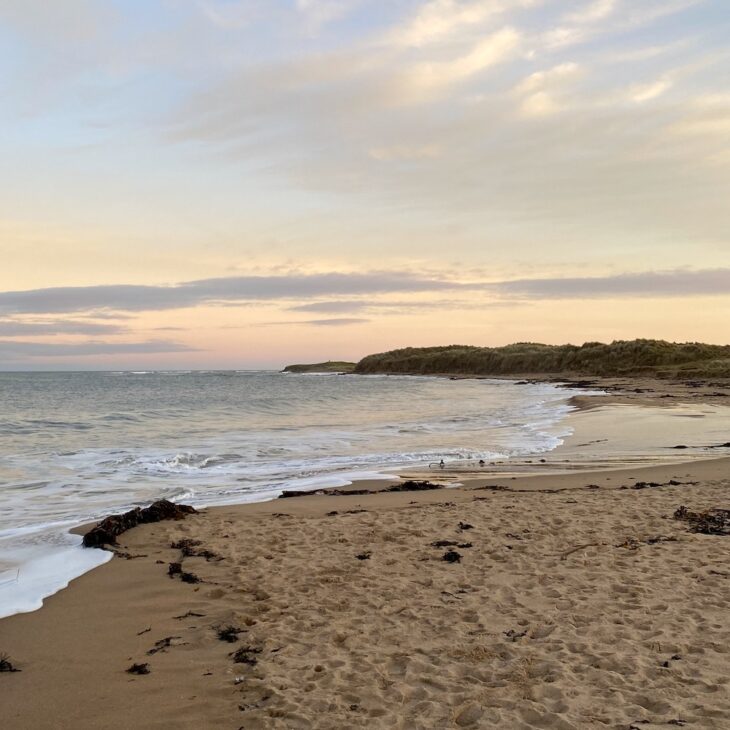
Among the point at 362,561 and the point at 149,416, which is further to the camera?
the point at 149,416

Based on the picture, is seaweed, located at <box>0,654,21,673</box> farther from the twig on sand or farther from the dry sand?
the twig on sand

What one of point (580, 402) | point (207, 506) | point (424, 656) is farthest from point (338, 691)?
point (580, 402)

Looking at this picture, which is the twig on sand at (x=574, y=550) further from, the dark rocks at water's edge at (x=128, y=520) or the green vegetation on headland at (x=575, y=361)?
the green vegetation on headland at (x=575, y=361)

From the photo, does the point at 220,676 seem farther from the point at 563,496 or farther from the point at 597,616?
the point at 563,496

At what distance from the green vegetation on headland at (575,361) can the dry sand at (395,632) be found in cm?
5243

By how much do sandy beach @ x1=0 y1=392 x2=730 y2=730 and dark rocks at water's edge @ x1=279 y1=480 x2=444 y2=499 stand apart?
7.52ft

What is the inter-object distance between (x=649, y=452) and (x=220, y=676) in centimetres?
1272

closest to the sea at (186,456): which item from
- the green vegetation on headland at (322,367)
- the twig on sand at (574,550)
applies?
the twig on sand at (574,550)

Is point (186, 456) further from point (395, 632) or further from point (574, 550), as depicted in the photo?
point (395, 632)

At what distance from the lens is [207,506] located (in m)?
9.84

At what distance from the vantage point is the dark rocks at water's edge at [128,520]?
7434 mm

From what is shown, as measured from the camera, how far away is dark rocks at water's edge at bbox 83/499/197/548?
7.43 metres

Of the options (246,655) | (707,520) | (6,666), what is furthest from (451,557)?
(6,666)

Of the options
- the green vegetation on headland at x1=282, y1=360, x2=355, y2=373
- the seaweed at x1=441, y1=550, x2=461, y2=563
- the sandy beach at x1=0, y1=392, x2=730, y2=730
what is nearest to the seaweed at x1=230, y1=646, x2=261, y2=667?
the sandy beach at x1=0, y1=392, x2=730, y2=730
